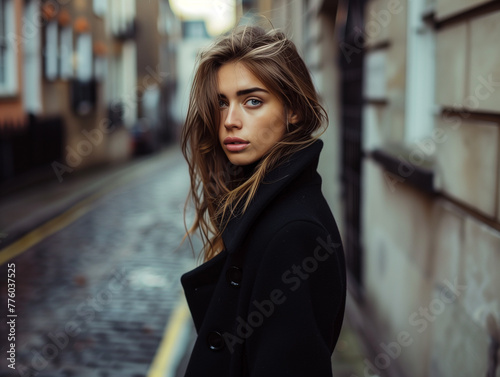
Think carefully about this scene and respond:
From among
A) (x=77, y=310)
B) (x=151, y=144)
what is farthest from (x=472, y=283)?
(x=151, y=144)

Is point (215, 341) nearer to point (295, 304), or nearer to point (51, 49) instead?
point (295, 304)

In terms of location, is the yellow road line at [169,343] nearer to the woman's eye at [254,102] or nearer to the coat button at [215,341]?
the coat button at [215,341]

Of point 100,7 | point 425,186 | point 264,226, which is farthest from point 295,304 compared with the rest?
point 100,7

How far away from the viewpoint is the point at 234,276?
1.67 meters

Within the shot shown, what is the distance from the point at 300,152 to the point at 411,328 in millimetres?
3031

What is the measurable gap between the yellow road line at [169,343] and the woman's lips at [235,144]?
10.1 ft

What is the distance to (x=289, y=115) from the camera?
1700mm

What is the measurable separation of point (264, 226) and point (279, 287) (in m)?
0.17

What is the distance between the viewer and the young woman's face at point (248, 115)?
1.65 meters

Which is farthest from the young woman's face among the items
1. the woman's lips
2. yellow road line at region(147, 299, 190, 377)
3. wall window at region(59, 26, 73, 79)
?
wall window at region(59, 26, 73, 79)

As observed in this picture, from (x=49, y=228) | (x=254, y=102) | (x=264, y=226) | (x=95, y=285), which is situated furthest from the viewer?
(x=49, y=228)

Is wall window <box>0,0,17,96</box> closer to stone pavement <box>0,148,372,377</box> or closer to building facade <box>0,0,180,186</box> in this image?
building facade <box>0,0,180,186</box>

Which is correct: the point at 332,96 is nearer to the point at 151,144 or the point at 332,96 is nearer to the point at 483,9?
the point at 483,9

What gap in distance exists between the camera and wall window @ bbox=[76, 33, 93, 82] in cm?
1919
